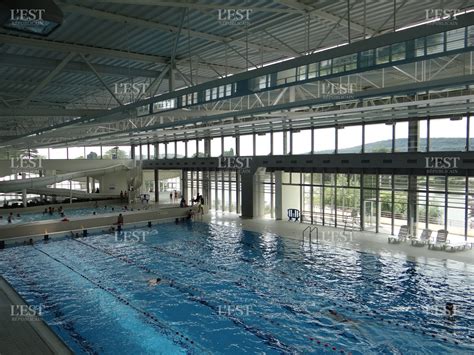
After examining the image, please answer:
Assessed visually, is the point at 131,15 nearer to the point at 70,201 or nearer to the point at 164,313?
the point at 164,313

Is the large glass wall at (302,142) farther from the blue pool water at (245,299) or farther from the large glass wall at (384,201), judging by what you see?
the blue pool water at (245,299)

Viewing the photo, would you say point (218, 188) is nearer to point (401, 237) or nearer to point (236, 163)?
point (236, 163)

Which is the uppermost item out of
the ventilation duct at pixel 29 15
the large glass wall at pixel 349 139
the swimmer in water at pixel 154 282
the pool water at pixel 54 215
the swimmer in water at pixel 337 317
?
the ventilation duct at pixel 29 15

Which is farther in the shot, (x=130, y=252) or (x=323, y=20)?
(x=130, y=252)

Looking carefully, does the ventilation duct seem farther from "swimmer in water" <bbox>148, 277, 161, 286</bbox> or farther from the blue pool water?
"swimmer in water" <bbox>148, 277, 161, 286</bbox>

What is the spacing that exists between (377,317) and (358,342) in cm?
121

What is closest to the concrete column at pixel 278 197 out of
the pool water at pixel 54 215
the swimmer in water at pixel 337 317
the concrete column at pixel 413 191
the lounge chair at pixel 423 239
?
the concrete column at pixel 413 191

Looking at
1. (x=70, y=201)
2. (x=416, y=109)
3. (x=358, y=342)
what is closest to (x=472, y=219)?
(x=416, y=109)

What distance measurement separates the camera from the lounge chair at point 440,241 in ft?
41.5

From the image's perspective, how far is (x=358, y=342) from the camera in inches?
266

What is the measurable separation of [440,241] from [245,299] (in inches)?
320

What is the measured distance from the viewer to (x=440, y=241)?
13.0 meters

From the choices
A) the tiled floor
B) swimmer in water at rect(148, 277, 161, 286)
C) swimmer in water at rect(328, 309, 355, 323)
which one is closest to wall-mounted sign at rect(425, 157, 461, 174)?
the tiled floor

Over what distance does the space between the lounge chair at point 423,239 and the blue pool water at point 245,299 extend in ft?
6.47
